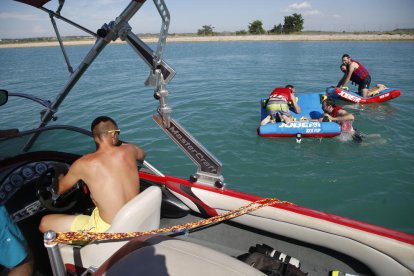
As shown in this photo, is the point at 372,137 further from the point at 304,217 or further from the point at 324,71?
the point at 324,71

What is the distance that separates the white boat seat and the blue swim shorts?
18.0 inches

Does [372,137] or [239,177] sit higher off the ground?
[372,137]

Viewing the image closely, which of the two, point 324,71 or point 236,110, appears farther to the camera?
point 324,71

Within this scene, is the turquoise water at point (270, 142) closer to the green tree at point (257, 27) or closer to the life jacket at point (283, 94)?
the life jacket at point (283, 94)

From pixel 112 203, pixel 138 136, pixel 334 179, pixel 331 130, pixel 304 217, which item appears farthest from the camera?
pixel 138 136

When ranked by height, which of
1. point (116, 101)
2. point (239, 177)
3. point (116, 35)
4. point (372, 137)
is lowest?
point (239, 177)

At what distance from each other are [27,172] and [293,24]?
68.5m

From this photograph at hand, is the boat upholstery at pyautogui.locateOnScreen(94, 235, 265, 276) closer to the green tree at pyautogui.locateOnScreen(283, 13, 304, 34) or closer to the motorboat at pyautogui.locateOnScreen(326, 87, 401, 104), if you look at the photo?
the motorboat at pyautogui.locateOnScreen(326, 87, 401, 104)

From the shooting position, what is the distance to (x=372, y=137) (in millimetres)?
7309

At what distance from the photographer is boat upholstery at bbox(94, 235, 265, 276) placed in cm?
157

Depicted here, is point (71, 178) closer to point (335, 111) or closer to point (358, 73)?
point (335, 111)

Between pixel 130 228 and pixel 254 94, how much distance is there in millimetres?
10433

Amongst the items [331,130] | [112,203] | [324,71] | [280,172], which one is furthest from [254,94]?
[112,203]

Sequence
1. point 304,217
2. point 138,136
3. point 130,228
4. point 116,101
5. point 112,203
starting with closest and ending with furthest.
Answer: point 130,228 < point 112,203 < point 304,217 < point 138,136 < point 116,101
